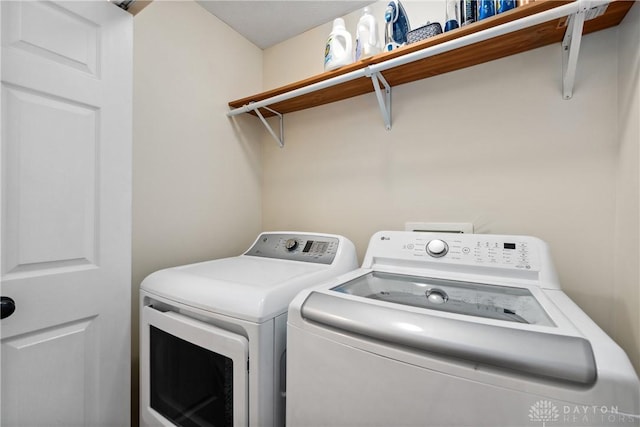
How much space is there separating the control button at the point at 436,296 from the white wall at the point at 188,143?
51.2 inches

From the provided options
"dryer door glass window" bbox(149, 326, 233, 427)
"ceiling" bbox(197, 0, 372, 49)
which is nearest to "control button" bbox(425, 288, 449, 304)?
"dryer door glass window" bbox(149, 326, 233, 427)

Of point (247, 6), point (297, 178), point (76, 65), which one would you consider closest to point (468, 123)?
point (297, 178)

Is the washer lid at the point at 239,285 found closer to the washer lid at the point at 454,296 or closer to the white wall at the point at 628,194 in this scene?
the washer lid at the point at 454,296

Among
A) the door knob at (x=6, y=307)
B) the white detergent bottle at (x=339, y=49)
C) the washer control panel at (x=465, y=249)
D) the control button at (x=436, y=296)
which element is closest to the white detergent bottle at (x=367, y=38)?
the white detergent bottle at (x=339, y=49)

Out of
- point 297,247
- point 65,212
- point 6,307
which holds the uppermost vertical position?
point 65,212

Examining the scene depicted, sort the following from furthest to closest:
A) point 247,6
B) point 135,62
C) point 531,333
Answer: point 247,6, point 135,62, point 531,333

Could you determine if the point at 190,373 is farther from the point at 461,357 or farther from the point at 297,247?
the point at 461,357

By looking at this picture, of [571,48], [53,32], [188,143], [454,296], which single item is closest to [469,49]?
[571,48]

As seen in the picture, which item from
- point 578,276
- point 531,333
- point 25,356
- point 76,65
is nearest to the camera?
point 531,333

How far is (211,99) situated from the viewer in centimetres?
174

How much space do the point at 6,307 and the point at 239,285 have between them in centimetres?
71

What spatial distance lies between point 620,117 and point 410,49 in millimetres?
842

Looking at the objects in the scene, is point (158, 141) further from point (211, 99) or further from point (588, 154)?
point (588, 154)

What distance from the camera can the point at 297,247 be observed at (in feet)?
5.01
